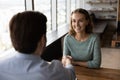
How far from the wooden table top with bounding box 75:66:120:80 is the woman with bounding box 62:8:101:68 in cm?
20

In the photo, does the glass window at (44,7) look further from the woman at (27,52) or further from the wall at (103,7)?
the wall at (103,7)

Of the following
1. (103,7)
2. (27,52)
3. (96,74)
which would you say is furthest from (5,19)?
(103,7)

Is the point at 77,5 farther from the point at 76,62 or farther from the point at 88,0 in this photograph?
the point at 76,62

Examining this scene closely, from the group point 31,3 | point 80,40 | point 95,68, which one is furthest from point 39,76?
point 31,3

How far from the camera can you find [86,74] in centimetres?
153

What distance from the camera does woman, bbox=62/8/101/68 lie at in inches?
72.6

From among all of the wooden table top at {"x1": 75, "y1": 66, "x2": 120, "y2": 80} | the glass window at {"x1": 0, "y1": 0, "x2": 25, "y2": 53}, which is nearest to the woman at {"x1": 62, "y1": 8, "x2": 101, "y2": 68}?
the wooden table top at {"x1": 75, "y1": 66, "x2": 120, "y2": 80}

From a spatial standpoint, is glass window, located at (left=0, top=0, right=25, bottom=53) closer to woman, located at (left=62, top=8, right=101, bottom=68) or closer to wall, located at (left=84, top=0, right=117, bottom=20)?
woman, located at (left=62, top=8, right=101, bottom=68)

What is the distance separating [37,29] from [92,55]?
1.14 metres

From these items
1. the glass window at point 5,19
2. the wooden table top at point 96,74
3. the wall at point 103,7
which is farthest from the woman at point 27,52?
the wall at point 103,7

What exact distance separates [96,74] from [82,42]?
436 millimetres

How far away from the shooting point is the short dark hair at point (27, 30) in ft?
2.72

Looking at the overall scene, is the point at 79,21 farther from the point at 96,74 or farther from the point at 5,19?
the point at 5,19

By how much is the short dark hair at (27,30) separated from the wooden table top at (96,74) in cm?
71
